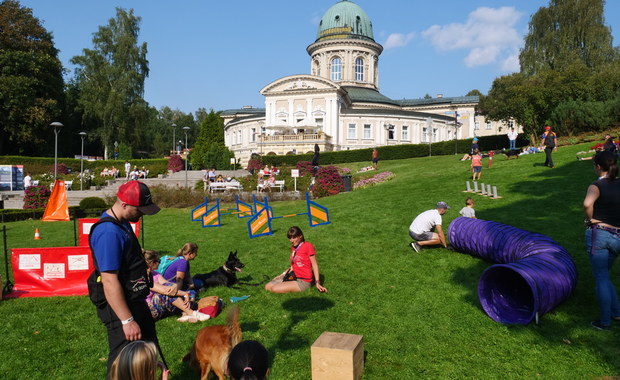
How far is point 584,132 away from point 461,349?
112 ft

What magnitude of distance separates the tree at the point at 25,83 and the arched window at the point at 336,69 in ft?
132

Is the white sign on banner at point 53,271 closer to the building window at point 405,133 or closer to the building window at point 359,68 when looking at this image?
the building window at point 405,133

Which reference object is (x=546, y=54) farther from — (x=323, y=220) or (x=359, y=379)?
(x=359, y=379)

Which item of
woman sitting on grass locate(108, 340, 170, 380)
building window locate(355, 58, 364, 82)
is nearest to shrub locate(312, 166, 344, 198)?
woman sitting on grass locate(108, 340, 170, 380)

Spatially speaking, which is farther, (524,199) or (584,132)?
(584,132)

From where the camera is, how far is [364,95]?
66.1 m

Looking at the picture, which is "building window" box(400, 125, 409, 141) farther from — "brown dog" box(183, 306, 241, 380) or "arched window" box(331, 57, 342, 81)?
"brown dog" box(183, 306, 241, 380)

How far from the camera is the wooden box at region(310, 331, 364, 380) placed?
175 inches

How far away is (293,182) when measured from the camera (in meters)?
28.6

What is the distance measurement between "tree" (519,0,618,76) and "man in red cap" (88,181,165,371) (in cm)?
5418

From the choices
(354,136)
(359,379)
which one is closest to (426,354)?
(359,379)

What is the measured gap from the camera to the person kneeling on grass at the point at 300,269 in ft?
25.5

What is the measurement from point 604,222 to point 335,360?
13.1 ft

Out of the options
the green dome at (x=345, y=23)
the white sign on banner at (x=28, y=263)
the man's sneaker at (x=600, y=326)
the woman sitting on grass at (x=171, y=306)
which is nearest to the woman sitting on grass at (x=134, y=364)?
the woman sitting on grass at (x=171, y=306)
